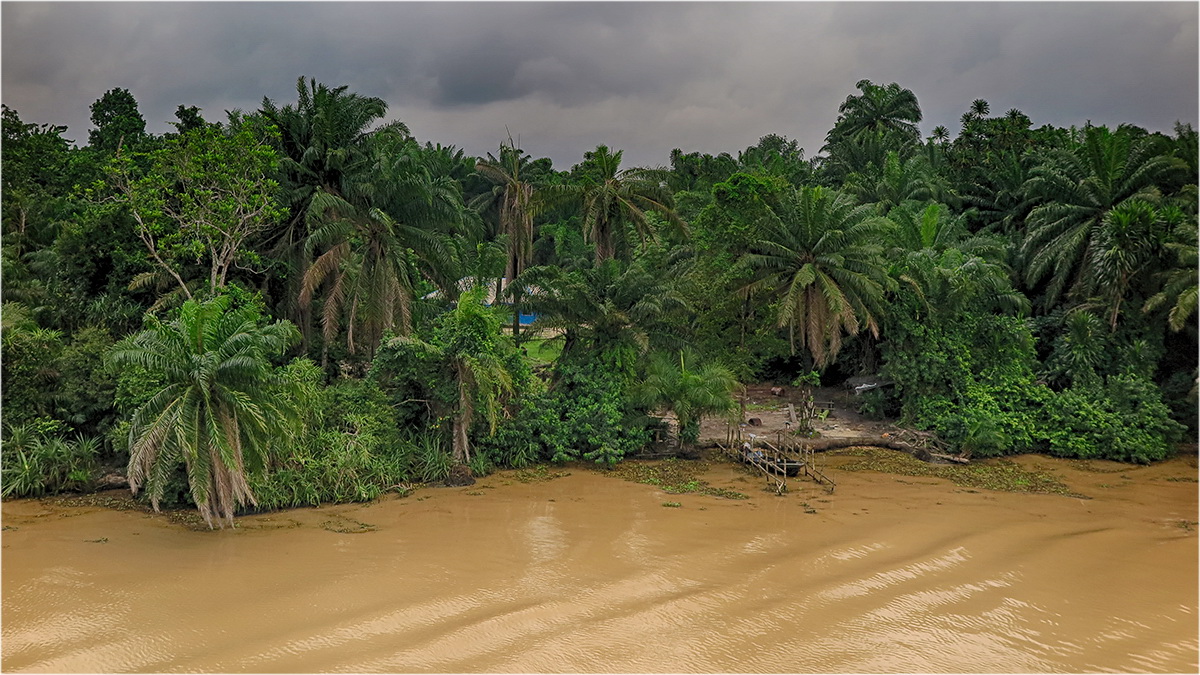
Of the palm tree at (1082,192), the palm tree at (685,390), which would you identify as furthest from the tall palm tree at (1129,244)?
the palm tree at (685,390)

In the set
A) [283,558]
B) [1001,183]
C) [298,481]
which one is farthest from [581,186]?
[1001,183]

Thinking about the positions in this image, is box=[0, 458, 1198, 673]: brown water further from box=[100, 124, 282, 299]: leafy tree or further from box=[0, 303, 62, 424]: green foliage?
box=[100, 124, 282, 299]: leafy tree

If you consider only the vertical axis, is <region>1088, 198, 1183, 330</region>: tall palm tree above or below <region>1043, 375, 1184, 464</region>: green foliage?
above

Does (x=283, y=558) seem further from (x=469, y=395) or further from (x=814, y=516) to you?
(x=814, y=516)

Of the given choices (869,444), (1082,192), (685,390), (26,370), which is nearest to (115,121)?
(26,370)

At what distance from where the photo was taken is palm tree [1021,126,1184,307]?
19.1 m

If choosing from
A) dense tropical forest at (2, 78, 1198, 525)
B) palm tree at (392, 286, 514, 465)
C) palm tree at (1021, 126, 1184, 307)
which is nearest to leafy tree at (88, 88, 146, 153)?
dense tropical forest at (2, 78, 1198, 525)

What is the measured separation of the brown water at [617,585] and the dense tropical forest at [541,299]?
1.93 meters

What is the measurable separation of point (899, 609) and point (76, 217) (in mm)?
19496

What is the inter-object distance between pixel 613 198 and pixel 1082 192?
41.1 feet

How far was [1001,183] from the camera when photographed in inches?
1001

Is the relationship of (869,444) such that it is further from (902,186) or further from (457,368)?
(902,186)

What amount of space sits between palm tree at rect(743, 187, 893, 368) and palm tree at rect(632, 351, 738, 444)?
2842 millimetres

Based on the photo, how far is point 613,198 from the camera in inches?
778
